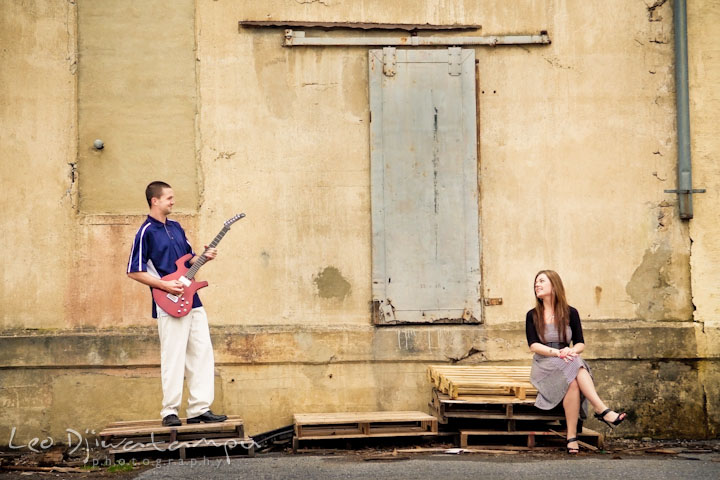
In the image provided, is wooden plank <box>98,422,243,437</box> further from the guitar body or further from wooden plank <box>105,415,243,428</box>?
the guitar body

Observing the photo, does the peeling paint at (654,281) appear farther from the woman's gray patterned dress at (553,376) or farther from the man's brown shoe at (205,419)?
the man's brown shoe at (205,419)

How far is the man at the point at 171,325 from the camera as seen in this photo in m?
8.21

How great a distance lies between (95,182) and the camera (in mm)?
9555

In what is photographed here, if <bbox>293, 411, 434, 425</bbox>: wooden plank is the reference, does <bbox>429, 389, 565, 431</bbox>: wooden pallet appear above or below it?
above

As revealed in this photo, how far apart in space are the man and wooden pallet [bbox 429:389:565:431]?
6.26ft

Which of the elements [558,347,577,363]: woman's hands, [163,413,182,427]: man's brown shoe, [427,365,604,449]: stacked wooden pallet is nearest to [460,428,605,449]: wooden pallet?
[427,365,604,449]: stacked wooden pallet

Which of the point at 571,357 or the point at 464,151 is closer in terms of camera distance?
the point at 571,357

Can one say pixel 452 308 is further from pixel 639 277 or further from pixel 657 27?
pixel 657 27

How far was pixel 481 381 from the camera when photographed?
8.57 meters

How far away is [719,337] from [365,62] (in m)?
4.36

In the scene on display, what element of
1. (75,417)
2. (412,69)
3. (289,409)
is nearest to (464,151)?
(412,69)

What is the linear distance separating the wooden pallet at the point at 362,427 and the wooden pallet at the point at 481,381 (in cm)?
36

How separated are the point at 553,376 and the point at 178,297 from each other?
10.5 ft

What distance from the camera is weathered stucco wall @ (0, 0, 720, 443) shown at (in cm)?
945
